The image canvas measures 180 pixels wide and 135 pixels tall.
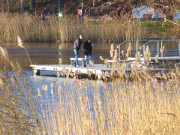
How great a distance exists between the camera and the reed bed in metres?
32.6

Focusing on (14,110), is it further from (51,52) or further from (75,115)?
(51,52)

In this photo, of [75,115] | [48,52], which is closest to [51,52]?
[48,52]

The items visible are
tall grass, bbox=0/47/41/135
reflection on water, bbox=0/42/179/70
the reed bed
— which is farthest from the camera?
the reed bed

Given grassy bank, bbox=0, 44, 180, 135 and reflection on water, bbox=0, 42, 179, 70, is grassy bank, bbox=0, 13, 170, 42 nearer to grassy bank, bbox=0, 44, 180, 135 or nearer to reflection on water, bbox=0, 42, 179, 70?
reflection on water, bbox=0, 42, 179, 70

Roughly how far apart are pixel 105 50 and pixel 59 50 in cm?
304

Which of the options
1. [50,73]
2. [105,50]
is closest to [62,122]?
[50,73]

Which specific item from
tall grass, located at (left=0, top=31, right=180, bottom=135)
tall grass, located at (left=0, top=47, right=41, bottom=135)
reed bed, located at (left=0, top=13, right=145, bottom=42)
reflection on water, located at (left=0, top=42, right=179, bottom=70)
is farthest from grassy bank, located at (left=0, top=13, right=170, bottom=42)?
tall grass, located at (left=0, top=47, right=41, bottom=135)

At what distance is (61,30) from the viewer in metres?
33.5

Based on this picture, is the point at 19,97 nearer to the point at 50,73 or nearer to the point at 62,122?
the point at 62,122

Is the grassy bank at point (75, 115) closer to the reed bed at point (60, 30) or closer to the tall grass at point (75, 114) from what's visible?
the tall grass at point (75, 114)

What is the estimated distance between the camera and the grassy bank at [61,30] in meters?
32.6

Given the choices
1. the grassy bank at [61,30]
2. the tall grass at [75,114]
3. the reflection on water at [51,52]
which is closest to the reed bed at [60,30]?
the grassy bank at [61,30]

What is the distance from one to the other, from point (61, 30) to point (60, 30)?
0.14m

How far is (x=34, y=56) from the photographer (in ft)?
87.8
